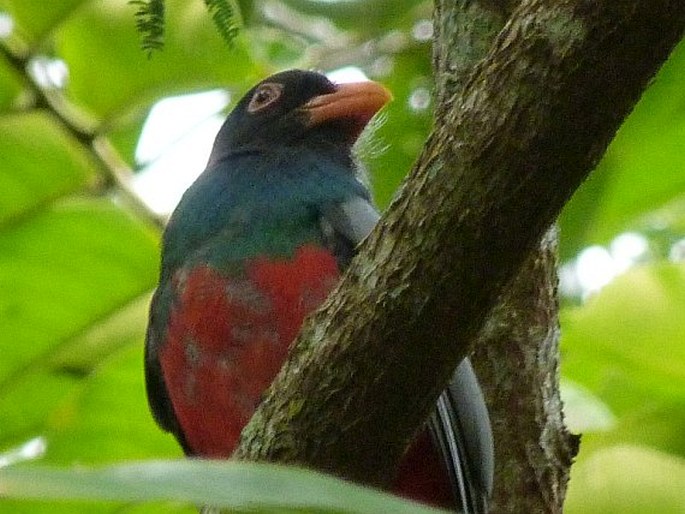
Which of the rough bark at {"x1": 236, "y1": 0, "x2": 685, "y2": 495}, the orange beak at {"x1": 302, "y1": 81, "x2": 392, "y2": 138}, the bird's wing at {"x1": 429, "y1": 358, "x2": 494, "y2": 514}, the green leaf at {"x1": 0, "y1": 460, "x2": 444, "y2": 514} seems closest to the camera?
the green leaf at {"x1": 0, "y1": 460, "x2": 444, "y2": 514}

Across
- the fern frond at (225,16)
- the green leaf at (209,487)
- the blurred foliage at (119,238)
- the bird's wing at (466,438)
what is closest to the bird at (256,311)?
the bird's wing at (466,438)

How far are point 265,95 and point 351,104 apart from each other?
0.32 meters

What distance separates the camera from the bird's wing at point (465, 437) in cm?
269

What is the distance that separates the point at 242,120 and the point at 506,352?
1474 millimetres

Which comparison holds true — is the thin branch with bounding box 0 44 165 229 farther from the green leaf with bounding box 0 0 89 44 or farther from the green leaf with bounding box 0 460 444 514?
the green leaf with bounding box 0 460 444 514

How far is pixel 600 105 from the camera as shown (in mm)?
1784

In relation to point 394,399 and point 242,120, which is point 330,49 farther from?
point 394,399

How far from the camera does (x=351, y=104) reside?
147 inches

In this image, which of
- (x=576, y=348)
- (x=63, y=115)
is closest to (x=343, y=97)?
(x=63, y=115)

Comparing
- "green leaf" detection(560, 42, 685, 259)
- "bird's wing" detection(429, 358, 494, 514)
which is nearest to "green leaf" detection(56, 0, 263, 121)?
"green leaf" detection(560, 42, 685, 259)

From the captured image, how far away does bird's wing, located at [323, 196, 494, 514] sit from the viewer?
8.82 ft

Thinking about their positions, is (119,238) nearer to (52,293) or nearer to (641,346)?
(52,293)

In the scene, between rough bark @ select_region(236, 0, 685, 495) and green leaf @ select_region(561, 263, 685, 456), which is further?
green leaf @ select_region(561, 263, 685, 456)

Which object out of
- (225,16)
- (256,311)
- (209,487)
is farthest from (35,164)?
(209,487)
